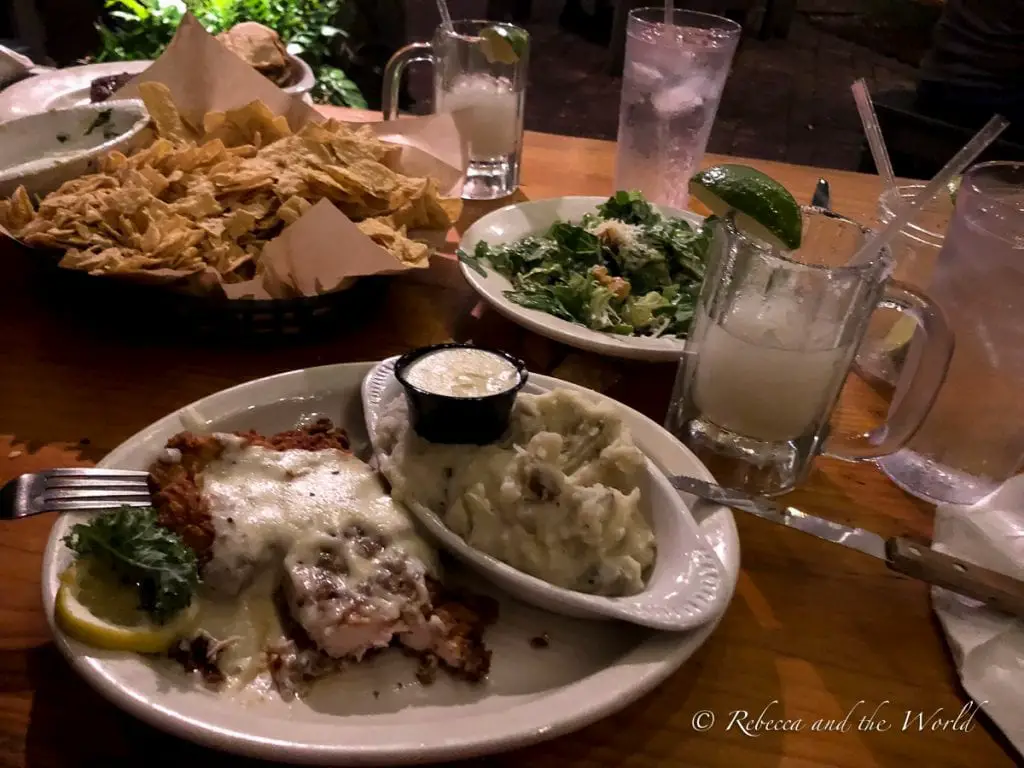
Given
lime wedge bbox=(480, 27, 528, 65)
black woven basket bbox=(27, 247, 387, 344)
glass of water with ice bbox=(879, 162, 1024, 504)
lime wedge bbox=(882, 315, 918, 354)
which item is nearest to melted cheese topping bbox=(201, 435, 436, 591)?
black woven basket bbox=(27, 247, 387, 344)

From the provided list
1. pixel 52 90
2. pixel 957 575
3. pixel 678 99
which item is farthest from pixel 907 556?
pixel 52 90

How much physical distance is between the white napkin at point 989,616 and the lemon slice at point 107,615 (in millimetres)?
881

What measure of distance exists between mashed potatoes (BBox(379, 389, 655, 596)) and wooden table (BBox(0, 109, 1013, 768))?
159 millimetres

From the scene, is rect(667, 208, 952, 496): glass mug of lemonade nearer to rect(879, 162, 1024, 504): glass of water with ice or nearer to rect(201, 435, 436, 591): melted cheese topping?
rect(879, 162, 1024, 504): glass of water with ice

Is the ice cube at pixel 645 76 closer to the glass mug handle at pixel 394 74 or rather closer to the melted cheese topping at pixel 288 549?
the glass mug handle at pixel 394 74

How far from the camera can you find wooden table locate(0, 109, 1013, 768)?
837mm

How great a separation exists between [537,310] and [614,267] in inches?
12.3

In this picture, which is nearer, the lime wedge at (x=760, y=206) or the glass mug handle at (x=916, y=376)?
the glass mug handle at (x=916, y=376)

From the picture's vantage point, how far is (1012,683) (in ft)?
2.99

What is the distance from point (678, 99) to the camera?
2008mm

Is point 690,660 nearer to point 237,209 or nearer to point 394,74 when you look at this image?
point 237,209

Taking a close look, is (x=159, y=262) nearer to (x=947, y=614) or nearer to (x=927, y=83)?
(x=947, y=614)

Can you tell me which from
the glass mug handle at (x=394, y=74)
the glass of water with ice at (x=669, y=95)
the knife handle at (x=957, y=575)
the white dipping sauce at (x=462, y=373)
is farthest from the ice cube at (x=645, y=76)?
the knife handle at (x=957, y=575)

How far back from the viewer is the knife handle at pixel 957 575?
37.6 inches
